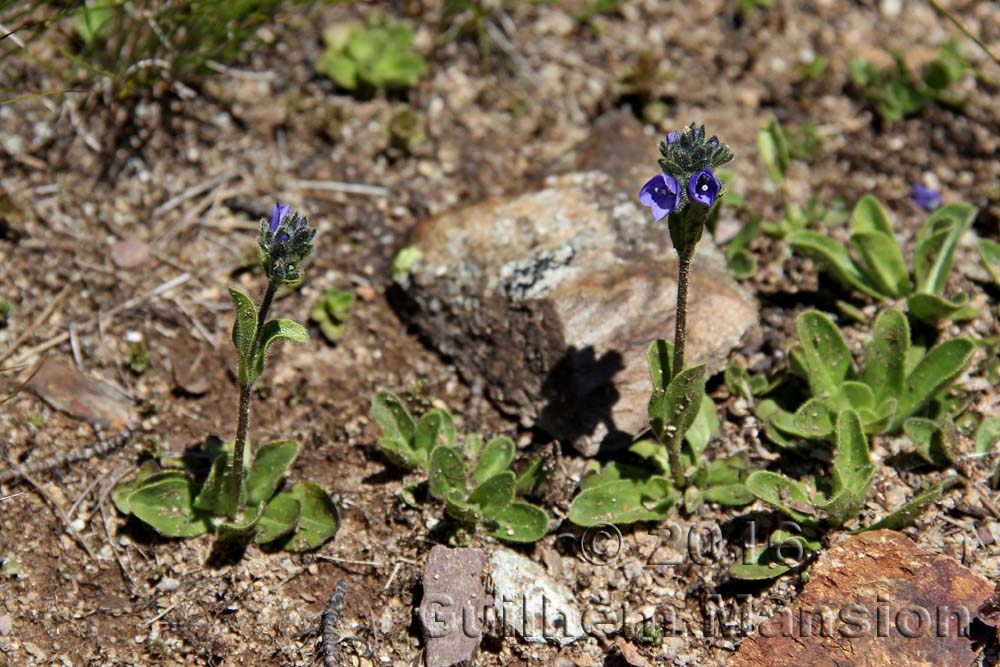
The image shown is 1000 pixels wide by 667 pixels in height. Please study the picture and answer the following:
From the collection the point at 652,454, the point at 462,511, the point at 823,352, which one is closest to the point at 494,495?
the point at 462,511

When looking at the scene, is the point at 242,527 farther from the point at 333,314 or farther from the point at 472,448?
the point at 333,314

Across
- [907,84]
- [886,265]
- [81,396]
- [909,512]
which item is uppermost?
[907,84]

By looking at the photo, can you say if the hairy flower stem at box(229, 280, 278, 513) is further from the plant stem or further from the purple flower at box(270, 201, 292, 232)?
the plant stem

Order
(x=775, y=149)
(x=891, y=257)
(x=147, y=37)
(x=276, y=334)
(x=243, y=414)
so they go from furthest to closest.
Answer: (x=775, y=149) → (x=147, y=37) → (x=891, y=257) → (x=243, y=414) → (x=276, y=334)

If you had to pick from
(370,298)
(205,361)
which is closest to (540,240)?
(370,298)

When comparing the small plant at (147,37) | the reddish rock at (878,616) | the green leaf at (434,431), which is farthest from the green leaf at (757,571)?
the small plant at (147,37)

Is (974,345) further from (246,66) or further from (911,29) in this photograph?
(246,66)

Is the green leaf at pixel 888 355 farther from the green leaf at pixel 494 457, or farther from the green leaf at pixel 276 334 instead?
the green leaf at pixel 276 334
